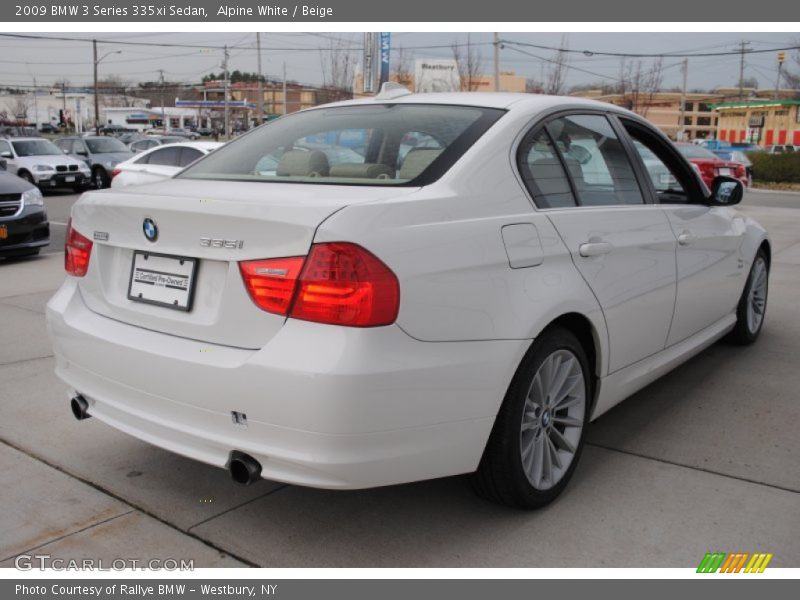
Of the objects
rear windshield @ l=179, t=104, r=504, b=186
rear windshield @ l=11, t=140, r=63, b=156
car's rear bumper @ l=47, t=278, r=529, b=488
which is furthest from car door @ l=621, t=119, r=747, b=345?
rear windshield @ l=11, t=140, r=63, b=156

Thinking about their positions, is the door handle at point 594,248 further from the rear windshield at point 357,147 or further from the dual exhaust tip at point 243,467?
the dual exhaust tip at point 243,467

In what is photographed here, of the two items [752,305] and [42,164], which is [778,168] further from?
[752,305]

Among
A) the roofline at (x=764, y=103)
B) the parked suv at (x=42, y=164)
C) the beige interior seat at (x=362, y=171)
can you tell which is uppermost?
the roofline at (x=764, y=103)

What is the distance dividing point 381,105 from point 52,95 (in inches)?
5838

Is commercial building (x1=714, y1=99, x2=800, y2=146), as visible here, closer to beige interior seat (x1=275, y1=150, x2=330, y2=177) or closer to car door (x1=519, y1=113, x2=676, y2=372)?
car door (x1=519, y1=113, x2=676, y2=372)

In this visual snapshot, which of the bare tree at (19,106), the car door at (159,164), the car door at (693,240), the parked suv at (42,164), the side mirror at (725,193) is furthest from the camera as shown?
the bare tree at (19,106)

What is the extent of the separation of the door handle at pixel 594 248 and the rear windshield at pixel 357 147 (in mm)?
625

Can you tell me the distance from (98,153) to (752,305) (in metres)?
20.9

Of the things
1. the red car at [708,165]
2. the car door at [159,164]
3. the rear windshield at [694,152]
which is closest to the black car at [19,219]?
the car door at [159,164]

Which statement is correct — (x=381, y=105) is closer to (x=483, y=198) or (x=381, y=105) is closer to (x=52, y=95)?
(x=483, y=198)

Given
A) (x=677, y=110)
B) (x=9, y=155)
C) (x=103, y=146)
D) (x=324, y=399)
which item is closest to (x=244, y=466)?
(x=324, y=399)

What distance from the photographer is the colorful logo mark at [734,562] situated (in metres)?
2.71

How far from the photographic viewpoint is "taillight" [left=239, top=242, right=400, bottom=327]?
7.82 ft
